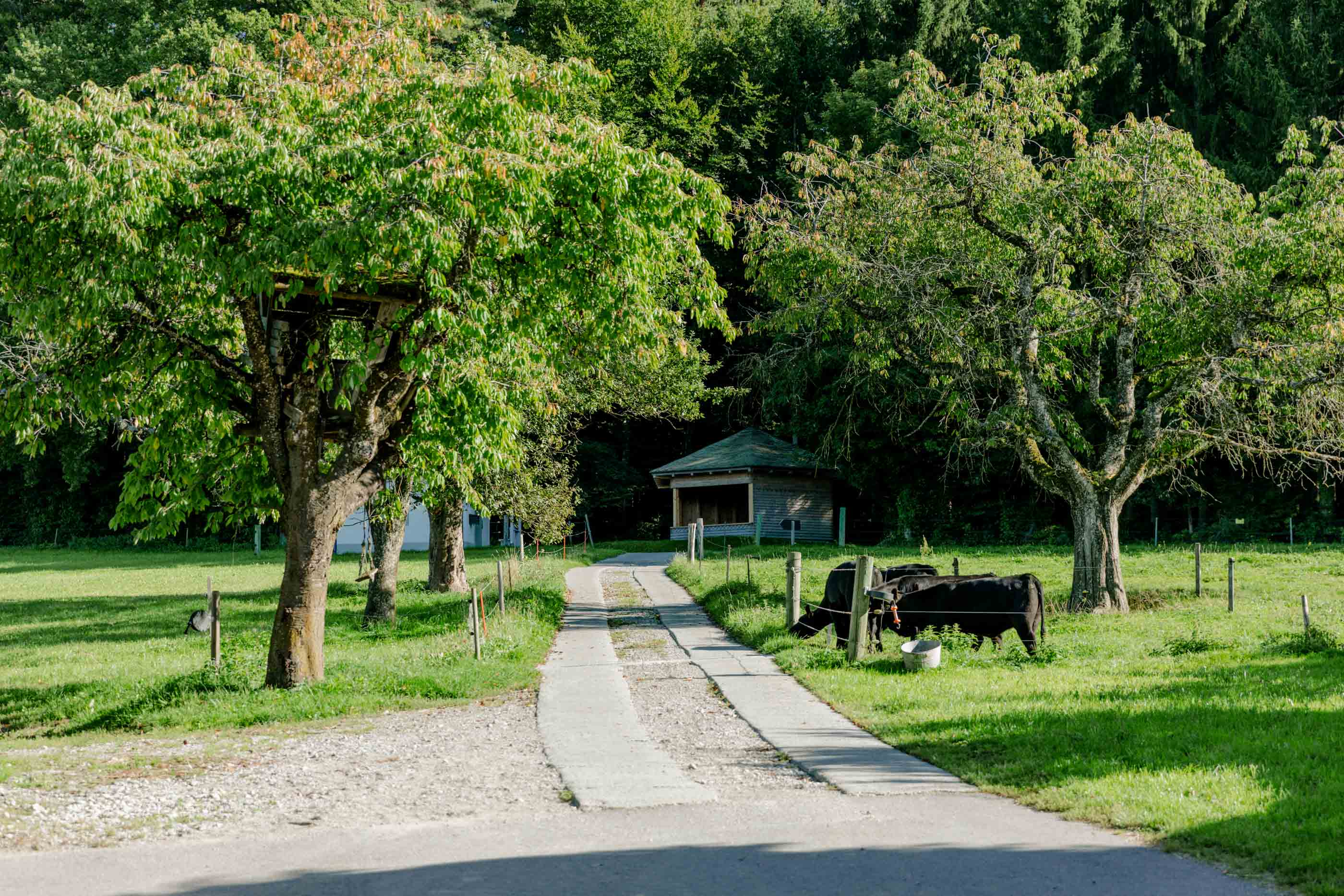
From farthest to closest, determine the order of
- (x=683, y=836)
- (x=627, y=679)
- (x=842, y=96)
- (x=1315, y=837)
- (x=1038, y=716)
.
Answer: (x=842, y=96) < (x=627, y=679) < (x=1038, y=716) < (x=683, y=836) < (x=1315, y=837)

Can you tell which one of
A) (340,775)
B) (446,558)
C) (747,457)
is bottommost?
(340,775)

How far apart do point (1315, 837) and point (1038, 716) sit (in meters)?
4.04

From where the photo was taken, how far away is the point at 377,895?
6094 millimetres

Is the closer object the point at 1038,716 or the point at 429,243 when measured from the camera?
the point at 1038,716

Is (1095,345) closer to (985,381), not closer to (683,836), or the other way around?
(985,381)

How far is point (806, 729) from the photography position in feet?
35.5

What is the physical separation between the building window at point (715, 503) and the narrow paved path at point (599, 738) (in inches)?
1281

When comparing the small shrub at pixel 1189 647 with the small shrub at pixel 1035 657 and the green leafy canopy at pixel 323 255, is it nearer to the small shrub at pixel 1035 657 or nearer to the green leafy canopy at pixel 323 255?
the small shrub at pixel 1035 657

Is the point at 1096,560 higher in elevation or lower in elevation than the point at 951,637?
higher

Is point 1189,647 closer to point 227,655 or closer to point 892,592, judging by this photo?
point 892,592

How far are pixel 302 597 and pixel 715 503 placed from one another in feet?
128

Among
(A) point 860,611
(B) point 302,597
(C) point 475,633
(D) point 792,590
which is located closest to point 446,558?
(C) point 475,633

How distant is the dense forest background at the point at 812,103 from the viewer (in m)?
38.5

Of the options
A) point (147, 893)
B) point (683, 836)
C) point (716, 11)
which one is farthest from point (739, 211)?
point (716, 11)
